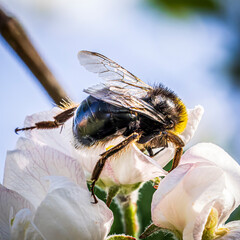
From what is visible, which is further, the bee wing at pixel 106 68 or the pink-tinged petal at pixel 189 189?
the bee wing at pixel 106 68

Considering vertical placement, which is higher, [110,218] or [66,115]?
[66,115]

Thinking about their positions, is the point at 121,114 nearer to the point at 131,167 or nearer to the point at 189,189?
the point at 131,167

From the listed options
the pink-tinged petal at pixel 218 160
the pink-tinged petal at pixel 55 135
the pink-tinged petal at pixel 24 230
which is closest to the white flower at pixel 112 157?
the pink-tinged petal at pixel 55 135

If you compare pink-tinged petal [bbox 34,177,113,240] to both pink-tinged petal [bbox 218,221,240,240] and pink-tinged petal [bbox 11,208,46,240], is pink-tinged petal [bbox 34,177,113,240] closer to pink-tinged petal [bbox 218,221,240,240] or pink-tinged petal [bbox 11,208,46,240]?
pink-tinged petal [bbox 11,208,46,240]

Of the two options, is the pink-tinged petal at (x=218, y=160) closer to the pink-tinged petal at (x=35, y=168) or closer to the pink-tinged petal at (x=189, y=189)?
the pink-tinged petal at (x=189, y=189)

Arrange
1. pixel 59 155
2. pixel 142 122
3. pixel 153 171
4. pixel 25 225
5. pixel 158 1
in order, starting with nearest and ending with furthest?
1. pixel 25 225
2. pixel 59 155
3. pixel 153 171
4. pixel 142 122
5. pixel 158 1

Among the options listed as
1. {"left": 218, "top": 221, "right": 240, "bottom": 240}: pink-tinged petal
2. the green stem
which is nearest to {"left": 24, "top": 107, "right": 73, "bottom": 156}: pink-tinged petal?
the green stem

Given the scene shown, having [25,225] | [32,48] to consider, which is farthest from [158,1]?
[25,225]

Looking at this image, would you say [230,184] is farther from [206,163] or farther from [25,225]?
[25,225]
